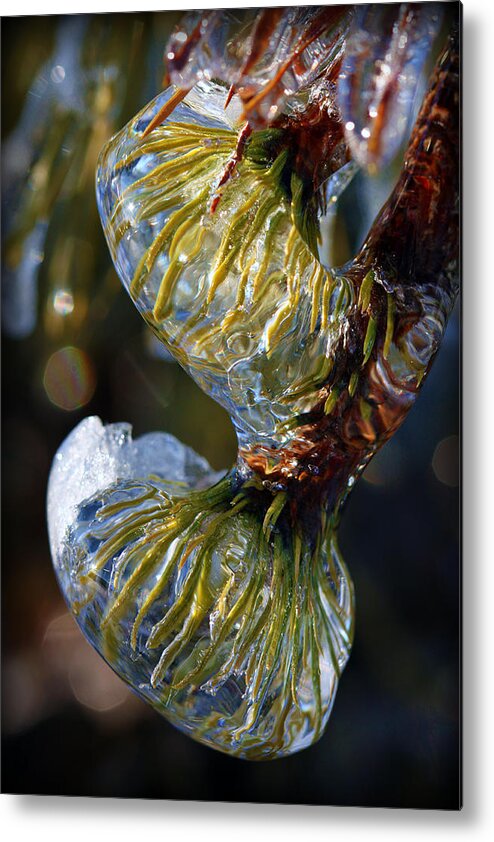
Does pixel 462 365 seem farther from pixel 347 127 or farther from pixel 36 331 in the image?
pixel 36 331

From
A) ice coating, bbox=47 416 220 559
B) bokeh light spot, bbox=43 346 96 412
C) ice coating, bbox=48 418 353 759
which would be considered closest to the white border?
ice coating, bbox=48 418 353 759

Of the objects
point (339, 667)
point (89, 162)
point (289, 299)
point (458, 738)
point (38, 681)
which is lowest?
point (458, 738)

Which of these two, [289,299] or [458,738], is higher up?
[289,299]

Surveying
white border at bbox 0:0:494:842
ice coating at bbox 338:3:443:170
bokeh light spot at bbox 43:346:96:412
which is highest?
ice coating at bbox 338:3:443:170

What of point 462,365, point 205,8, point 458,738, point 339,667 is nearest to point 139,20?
point 205,8

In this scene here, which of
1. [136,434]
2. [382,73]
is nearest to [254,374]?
[136,434]

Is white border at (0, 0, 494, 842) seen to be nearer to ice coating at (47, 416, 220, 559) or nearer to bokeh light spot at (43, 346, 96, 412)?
ice coating at (47, 416, 220, 559)

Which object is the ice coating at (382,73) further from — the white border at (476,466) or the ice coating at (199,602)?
the ice coating at (199,602)

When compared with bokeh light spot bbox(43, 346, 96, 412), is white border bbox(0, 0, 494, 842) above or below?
below

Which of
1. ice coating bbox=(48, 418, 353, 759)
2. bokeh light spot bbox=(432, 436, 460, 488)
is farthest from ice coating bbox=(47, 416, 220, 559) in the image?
bokeh light spot bbox=(432, 436, 460, 488)

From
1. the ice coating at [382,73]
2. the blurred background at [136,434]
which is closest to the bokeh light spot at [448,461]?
the blurred background at [136,434]
